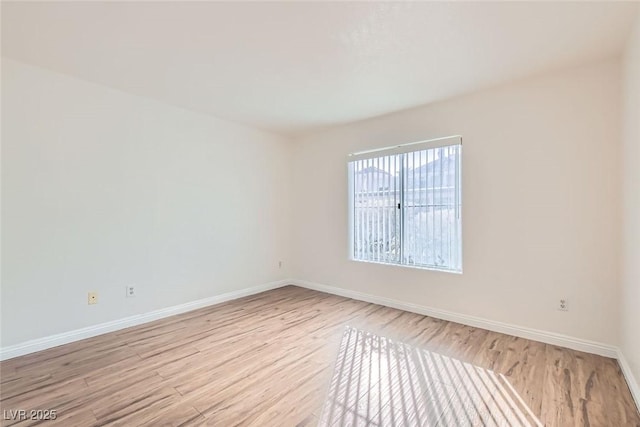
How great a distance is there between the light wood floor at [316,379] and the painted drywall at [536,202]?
1.23ft

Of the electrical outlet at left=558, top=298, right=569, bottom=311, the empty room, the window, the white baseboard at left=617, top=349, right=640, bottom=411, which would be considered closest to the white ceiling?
the empty room

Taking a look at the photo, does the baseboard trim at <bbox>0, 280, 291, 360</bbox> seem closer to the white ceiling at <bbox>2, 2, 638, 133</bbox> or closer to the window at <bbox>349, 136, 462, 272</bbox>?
the window at <bbox>349, 136, 462, 272</bbox>

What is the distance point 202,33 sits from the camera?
2094mm

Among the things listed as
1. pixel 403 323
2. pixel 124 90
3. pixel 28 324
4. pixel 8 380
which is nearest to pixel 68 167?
pixel 124 90

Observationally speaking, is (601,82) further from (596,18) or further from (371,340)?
(371,340)

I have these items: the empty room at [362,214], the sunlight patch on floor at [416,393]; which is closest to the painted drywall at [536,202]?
the empty room at [362,214]

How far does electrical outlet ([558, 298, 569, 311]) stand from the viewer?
103 inches

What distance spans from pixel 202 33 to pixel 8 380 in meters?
2.87

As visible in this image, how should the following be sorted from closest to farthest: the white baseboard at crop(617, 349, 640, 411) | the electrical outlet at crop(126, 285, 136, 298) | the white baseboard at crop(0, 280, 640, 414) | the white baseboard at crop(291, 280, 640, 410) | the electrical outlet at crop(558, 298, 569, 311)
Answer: the white baseboard at crop(617, 349, 640, 411), the white baseboard at crop(291, 280, 640, 410), the white baseboard at crop(0, 280, 640, 414), the electrical outlet at crop(558, 298, 569, 311), the electrical outlet at crop(126, 285, 136, 298)

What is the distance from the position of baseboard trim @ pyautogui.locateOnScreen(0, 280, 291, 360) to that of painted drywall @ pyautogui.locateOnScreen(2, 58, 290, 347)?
0.06m

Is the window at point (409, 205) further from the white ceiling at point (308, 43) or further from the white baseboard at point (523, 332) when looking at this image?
the white ceiling at point (308, 43)

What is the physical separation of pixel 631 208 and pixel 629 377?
3.87 ft

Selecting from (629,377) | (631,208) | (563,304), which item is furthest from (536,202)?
(629,377)

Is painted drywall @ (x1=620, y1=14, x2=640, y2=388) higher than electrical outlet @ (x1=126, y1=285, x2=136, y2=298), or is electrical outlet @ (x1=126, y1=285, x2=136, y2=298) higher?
painted drywall @ (x1=620, y1=14, x2=640, y2=388)
